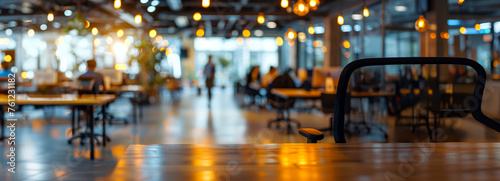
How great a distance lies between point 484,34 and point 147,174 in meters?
7.42

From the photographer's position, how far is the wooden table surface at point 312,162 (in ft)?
5.37

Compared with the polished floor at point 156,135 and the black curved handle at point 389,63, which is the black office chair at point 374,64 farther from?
the polished floor at point 156,135

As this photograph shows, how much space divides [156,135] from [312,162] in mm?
5812

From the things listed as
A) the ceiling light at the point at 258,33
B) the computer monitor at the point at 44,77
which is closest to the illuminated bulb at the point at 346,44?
the computer monitor at the point at 44,77

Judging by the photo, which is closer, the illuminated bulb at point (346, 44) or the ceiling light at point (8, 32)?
the illuminated bulb at point (346, 44)

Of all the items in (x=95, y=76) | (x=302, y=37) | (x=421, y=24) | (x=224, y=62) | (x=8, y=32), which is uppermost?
(x=8, y=32)

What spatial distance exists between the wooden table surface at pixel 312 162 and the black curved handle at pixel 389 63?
0.20m

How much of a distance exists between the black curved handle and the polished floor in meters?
1.24

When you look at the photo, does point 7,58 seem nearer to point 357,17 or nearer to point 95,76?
point 95,76

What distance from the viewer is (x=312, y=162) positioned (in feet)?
6.08

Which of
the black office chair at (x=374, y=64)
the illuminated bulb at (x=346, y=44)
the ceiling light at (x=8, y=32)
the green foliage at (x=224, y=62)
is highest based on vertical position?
the ceiling light at (x=8, y=32)

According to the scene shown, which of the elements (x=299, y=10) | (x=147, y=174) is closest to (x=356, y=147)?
(x=147, y=174)

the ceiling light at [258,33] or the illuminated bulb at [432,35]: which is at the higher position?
the ceiling light at [258,33]

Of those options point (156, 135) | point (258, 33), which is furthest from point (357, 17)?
point (258, 33)
